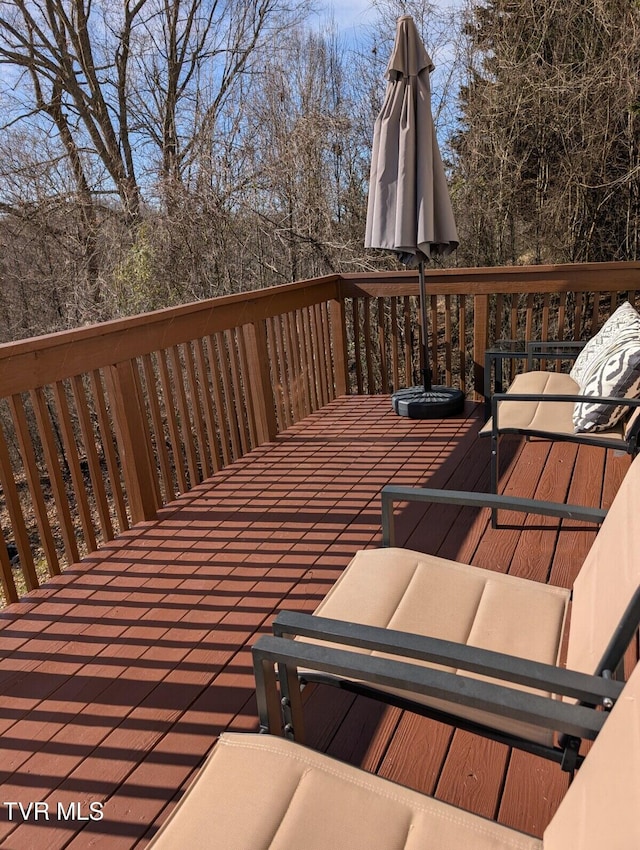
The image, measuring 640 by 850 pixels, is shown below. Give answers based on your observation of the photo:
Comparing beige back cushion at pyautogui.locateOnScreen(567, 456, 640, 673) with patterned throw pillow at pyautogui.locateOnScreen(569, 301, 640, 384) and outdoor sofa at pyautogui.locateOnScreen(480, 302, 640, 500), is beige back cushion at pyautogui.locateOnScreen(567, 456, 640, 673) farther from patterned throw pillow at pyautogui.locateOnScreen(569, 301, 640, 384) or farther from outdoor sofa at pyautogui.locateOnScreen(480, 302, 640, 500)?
patterned throw pillow at pyautogui.locateOnScreen(569, 301, 640, 384)

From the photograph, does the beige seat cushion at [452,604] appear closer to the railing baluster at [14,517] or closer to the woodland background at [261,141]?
the railing baluster at [14,517]

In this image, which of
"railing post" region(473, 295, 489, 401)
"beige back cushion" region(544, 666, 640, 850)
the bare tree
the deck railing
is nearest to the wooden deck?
the deck railing

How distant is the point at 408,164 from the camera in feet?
12.6

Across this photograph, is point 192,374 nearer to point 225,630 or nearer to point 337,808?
point 225,630

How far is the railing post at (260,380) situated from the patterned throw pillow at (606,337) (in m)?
1.99

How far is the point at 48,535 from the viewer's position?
8.84ft

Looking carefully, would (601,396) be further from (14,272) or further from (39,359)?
(14,272)

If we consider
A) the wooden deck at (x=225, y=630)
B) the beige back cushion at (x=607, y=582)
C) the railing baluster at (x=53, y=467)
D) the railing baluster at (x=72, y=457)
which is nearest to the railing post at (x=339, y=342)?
the wooden deck at (x=225, y=630)

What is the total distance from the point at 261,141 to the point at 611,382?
688 centimetres

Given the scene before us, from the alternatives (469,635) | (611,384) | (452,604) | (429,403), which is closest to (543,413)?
(611,384)

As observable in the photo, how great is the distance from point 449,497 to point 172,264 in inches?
294

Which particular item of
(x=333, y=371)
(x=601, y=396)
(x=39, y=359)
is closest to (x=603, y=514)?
(x=601, y=396)

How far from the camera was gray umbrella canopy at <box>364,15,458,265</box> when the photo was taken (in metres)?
3.80

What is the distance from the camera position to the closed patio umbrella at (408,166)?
3801 mm
